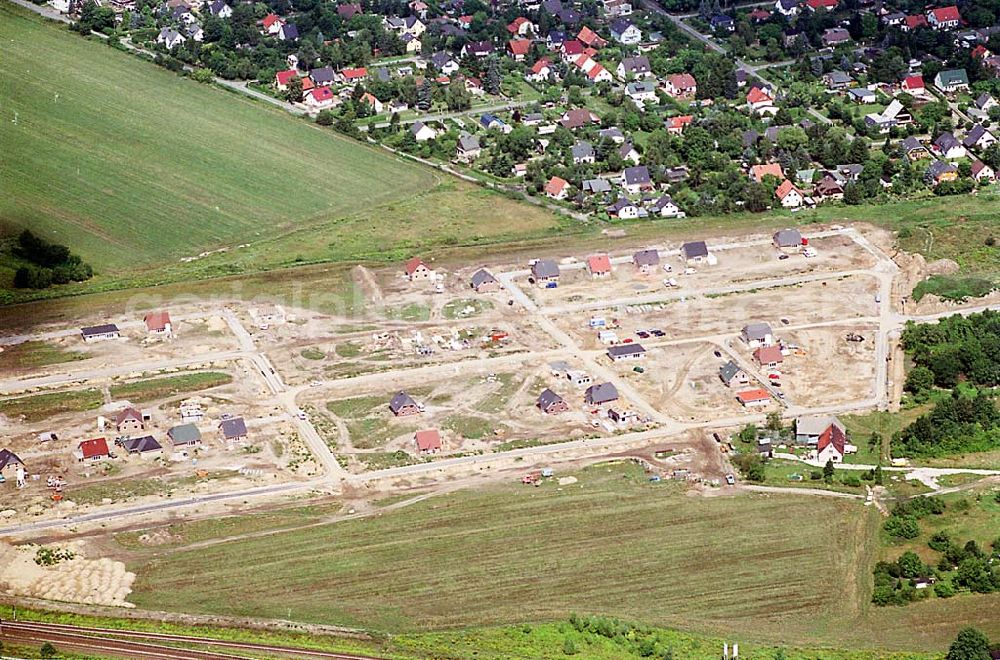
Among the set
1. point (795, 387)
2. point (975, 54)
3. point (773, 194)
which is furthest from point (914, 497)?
point (975, 54)

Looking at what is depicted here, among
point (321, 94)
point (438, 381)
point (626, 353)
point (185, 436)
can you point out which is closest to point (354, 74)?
point (321, 94)

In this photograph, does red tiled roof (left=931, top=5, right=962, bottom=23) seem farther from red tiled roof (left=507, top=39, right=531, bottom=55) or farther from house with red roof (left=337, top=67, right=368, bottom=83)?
house with red roof (left=337, top=67, right=368, bottom=83)

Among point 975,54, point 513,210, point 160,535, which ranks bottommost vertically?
point 160,535

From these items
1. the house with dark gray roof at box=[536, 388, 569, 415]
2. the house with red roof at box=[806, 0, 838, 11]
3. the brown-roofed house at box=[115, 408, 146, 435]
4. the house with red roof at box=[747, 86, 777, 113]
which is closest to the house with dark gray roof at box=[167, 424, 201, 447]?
the brown-roofed house at box=[115, 408, 146, 435]

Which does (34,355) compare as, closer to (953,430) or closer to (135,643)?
(135,643)

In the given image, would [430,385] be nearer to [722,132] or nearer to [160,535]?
[160,535]

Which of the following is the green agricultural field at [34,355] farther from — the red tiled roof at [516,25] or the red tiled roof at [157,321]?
the red tiled roof at [516,25]
